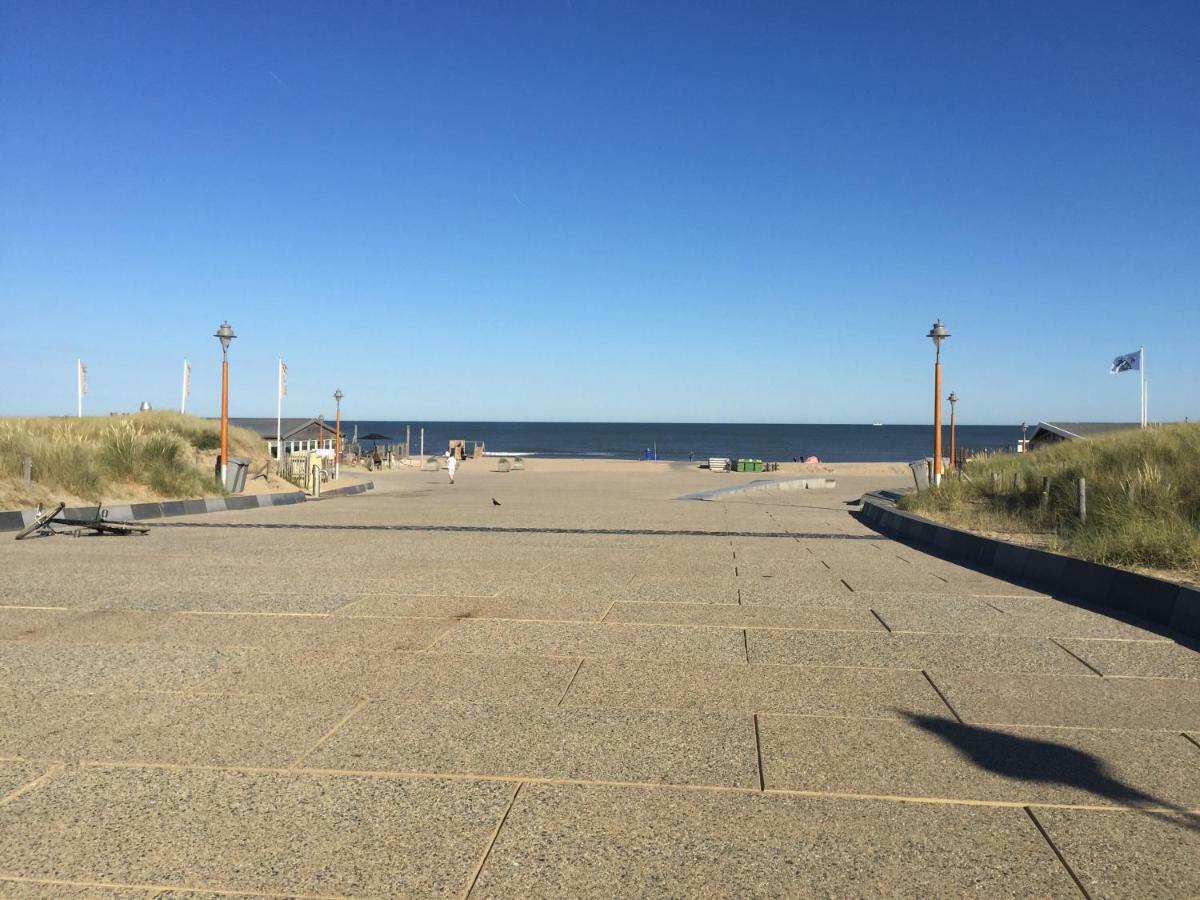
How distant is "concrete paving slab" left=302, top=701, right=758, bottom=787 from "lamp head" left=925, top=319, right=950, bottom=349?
19.2 m

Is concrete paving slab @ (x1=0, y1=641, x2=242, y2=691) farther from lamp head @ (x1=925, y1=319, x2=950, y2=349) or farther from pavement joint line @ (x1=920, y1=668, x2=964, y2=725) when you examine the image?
lamp head @ (x1=925, y1=319, x2=950, y2=349)

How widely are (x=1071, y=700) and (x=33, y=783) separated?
5.38m

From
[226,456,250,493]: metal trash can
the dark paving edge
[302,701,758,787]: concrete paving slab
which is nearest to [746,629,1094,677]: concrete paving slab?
[302,701,758,787]: concrete paving slab

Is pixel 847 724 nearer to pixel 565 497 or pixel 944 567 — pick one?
pixel 944 567

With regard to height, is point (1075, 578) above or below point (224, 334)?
below

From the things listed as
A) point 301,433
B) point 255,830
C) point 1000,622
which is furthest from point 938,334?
point 301,433

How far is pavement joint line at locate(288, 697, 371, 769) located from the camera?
15.0 feet

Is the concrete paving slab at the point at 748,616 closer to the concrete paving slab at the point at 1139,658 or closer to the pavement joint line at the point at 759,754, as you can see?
the concrete paving slab at the point at 1139,658

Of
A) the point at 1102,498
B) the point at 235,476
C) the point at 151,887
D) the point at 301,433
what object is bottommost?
the point at 151,887

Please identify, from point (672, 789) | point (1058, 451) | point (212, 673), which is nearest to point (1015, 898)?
point (672, 789)

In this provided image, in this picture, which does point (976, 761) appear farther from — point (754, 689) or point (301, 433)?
point (301, 433)

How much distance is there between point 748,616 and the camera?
843cm

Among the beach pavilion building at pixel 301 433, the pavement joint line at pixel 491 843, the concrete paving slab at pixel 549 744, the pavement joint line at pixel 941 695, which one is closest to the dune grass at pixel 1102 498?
the pavement joint line at pixel 941 695

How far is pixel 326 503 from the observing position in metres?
24.1
